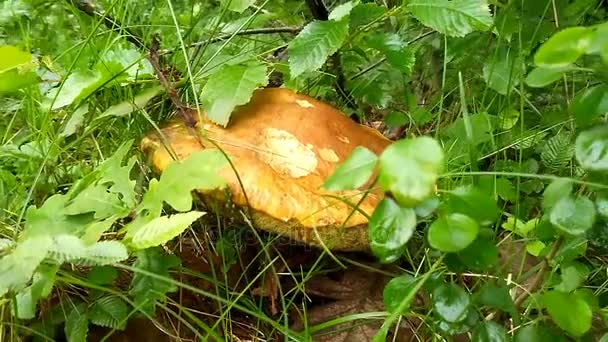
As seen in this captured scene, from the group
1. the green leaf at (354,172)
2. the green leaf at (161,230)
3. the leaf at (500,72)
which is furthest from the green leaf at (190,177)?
the leaf at (500,72)

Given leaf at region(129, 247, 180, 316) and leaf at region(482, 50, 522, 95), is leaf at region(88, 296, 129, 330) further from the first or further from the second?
leaf at region(482, 50, 522, 95)

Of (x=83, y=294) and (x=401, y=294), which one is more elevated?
(x=401, y=294)

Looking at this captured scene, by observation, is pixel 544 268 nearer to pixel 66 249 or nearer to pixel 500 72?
pixel 500 72

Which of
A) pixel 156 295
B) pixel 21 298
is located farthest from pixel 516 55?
pixel 21 298

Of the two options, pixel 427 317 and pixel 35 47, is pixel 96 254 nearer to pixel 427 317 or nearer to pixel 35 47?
pixel 427 317

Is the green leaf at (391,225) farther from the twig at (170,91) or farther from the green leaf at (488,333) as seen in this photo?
the twig at (170,91)

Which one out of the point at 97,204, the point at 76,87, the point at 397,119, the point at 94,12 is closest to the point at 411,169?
the point at 97,204
